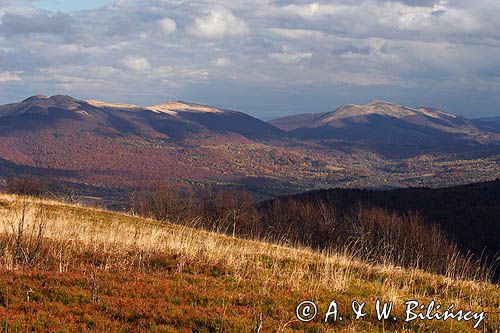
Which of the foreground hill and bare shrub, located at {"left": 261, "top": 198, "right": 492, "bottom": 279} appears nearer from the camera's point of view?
bare shrub, located at {"left": 261, "top": 198, "right": 492, "bottom": 279}

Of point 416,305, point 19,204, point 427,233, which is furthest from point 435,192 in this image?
point 416,305

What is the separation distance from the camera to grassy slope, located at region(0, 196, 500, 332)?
10.6 metres

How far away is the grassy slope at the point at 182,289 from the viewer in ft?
34.7

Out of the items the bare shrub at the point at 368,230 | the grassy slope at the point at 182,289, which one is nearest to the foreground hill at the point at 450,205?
the bare shrub at the point at 368,230

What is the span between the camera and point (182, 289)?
41.4ft

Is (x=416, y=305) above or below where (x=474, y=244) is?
above

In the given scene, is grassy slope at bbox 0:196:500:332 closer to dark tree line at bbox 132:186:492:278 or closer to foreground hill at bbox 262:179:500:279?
dark tree line at bbox 132:186:492:278

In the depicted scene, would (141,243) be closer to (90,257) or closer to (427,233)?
(90,257)

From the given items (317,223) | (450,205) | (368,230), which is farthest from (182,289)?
(450,205)

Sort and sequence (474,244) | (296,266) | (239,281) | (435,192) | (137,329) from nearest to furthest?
(137,329)
(239,281)
(296,266)
(474,244)
(435,192)

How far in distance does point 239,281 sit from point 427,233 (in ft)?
204

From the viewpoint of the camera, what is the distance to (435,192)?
120938 mm

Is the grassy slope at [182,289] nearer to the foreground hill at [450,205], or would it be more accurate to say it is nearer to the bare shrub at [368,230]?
the bare shrub at [368,230]

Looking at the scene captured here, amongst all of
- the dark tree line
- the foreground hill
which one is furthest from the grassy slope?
the foreground hill
